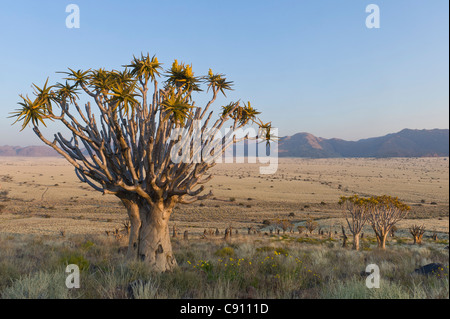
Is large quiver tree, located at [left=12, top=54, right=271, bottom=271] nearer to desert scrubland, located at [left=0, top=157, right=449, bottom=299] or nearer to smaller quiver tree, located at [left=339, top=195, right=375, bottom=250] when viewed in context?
desert scrubland, located at [left=0, top=157, right=449, bottom=299]

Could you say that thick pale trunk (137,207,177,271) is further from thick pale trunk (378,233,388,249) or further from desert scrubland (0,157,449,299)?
thick pale trunk (378,233,388,249)

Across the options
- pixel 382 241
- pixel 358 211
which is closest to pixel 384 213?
pixel 358 211

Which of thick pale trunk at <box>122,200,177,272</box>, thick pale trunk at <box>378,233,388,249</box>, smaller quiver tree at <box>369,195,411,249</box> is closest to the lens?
thick pale trunk at <box>122,200,177,272</box>

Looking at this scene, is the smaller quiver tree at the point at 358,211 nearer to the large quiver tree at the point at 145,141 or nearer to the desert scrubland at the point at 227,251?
the desert scrubland at the point at 227,251

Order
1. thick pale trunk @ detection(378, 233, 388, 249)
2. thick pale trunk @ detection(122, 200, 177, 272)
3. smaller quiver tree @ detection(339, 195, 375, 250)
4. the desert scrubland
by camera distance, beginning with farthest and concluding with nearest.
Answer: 1. smaller quiver tree @ detection(339, 195, 375, 250)
2. thick pale trunk @ detection(378, 233, 388, 249)
3. thick pale trunk @ detection(122, 200, 177, 272)
4. the desert scrubland

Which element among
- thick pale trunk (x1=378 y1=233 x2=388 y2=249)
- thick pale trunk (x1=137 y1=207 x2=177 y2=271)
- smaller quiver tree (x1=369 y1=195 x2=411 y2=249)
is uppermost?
thick pale trunk (x1=137 y1=207 x2=177 y2=271)

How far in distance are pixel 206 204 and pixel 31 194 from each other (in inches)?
1360

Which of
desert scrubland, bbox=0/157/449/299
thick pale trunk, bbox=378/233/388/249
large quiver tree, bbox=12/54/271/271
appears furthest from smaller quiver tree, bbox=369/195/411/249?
large quiver tree, bbox=12/54/271/271

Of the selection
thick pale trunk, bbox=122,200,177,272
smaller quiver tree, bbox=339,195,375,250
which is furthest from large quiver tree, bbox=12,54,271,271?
smaller quiver tree, bbox=339,195,375,250

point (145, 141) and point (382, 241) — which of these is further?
point (382, 241)

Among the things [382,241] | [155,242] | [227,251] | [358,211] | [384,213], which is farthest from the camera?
[358,211]

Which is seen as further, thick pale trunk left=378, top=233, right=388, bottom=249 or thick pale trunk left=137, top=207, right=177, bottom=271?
thick pale trunk left=378, top=233, right=388, bottom=249

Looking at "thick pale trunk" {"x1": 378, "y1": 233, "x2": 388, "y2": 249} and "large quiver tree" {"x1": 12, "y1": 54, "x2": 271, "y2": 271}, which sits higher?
"large quiver tree" {"x1": 12, "y1": 54, "x2": 271, "y2": 271}

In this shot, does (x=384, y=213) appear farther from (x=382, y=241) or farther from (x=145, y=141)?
(x=145, y=141)
